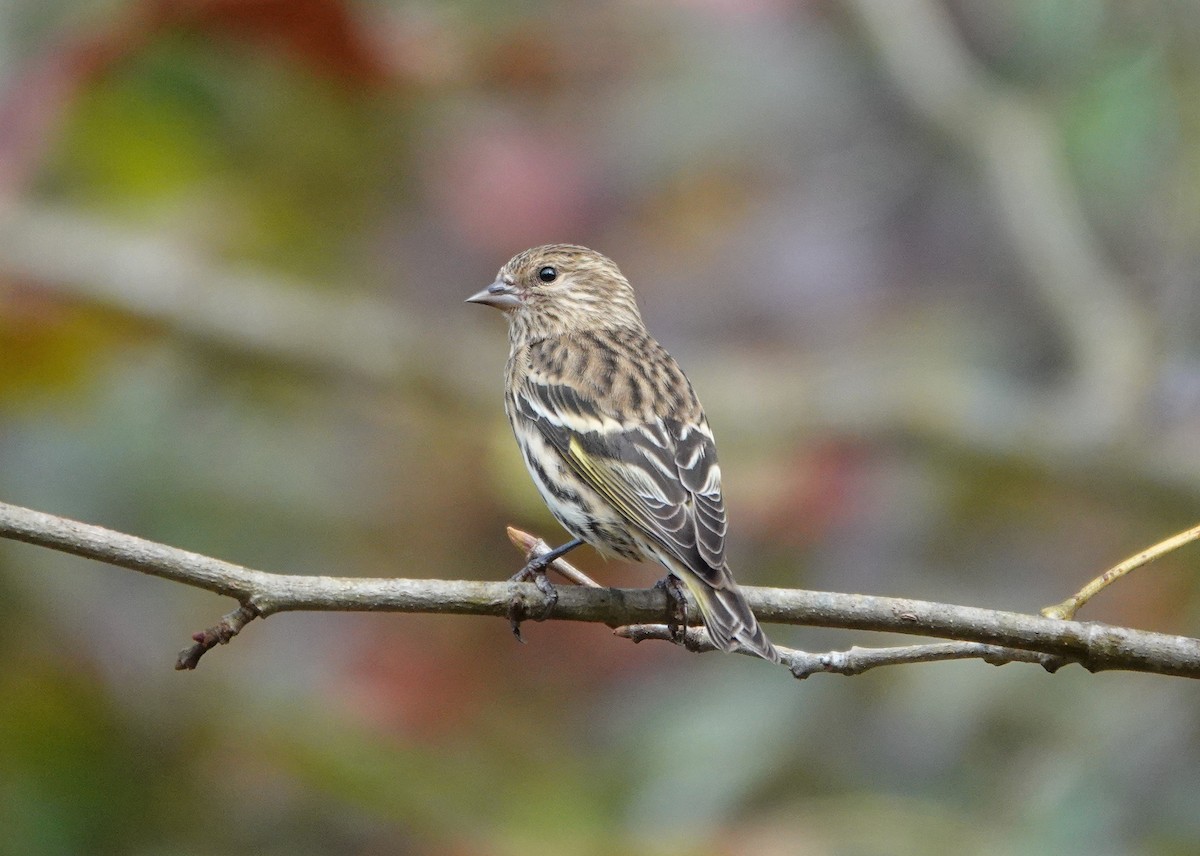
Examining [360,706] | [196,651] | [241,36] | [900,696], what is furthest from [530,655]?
[196,651]

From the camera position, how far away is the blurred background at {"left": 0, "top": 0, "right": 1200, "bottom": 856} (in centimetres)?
564

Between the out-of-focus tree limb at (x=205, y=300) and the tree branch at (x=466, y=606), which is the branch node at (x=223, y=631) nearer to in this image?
the tree branch at (x=466, y=606)

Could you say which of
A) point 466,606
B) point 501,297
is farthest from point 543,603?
point 501,297

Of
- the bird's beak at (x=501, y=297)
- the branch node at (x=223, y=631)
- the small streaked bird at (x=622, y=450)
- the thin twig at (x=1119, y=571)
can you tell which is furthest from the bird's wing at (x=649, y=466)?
the branch node at (x=223, y=631)

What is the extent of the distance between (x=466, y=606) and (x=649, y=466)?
53.6 inches

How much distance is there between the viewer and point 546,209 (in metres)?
8.25

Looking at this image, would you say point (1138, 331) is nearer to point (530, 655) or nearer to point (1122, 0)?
point (1122, 0)

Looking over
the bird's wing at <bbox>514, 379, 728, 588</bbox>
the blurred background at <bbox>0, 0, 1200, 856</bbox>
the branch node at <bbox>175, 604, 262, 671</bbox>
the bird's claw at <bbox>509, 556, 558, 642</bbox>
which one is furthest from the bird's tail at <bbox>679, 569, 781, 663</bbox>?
the blurred background at <bbox>0, 0, 1200, 856</bbox>

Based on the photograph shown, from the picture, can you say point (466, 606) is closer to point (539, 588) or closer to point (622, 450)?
point (539, 588)

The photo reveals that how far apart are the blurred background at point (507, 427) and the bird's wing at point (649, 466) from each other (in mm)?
1291

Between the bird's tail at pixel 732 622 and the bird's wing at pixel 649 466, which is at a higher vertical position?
the bird's wing at pixel 649 466

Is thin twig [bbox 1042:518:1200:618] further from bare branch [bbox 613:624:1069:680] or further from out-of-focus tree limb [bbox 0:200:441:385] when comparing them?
out-of-focus tree limb [bbox 0:200:441:385]

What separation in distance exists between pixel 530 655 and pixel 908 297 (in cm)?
285

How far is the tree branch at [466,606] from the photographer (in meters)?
3.09
